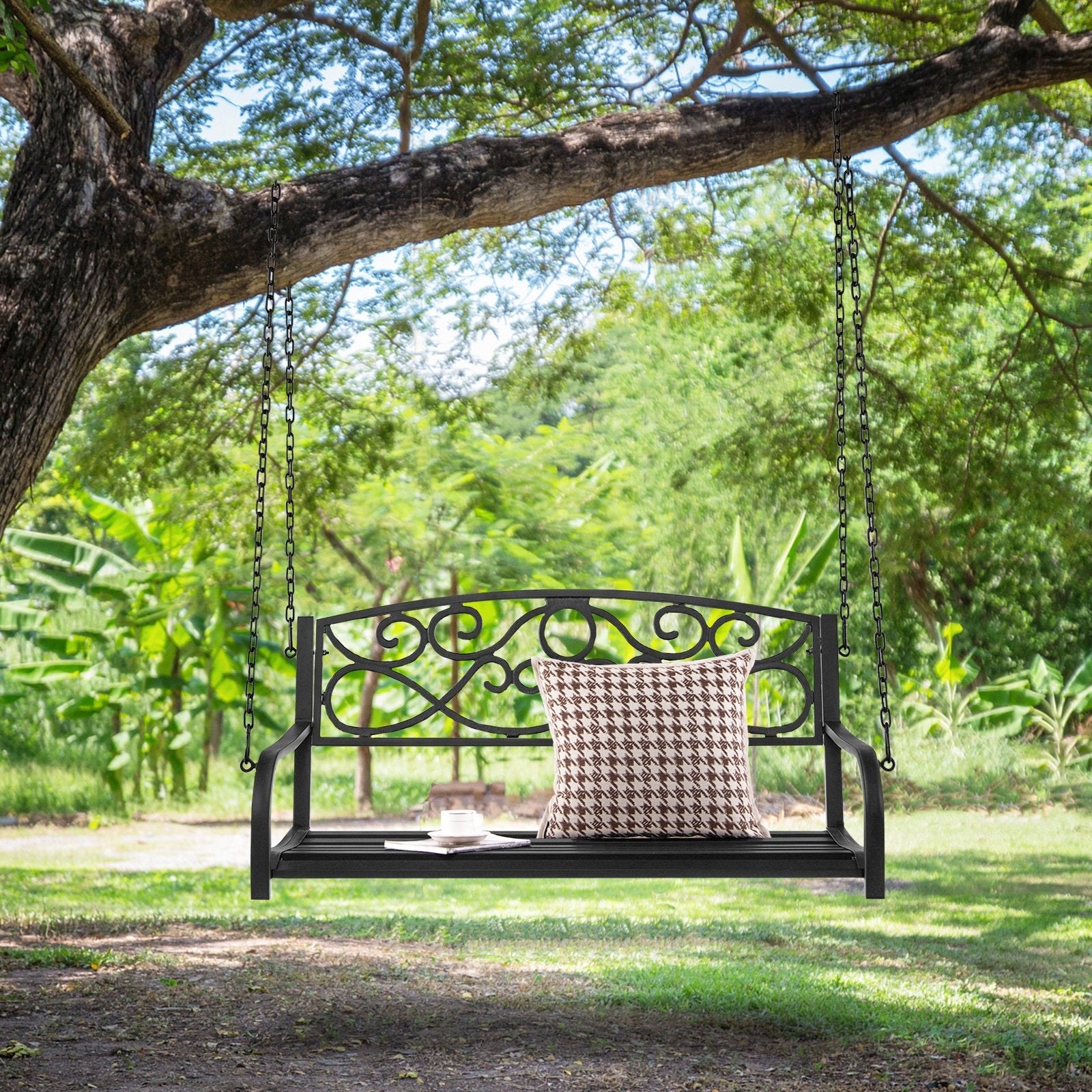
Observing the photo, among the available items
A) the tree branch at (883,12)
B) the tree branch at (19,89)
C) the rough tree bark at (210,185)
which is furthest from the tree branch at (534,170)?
the tree branch at (883,12)

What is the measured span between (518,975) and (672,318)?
11.6 feet

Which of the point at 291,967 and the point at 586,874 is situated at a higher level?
the point at 586,874

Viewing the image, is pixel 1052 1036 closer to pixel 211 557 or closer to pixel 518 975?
pixel 518 975

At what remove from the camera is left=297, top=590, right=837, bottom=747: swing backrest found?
3.21 m

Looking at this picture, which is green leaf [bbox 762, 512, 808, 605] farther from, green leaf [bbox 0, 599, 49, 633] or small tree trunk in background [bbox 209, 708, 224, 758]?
green leaf [bbox 0, 599, 49, 633]

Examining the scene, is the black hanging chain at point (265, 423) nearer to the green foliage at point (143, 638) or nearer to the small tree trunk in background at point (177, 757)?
the green foliage at point (143, 638)

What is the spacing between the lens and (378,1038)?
3404 millimetres

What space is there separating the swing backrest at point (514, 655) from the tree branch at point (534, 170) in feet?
3.16

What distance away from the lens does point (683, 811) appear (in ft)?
9.45

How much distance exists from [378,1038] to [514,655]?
5206 millimetres

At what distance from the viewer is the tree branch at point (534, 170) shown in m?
3.20

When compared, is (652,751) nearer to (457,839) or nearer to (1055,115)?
(457,839)

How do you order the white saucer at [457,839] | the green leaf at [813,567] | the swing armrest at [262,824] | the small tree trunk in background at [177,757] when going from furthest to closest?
the small tree trunk in background at [177,757]
the green leaf at [813,567]
the white saucer at [457,839]
the swing armrest at [262,824]

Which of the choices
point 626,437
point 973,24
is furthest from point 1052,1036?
point 626,437
